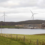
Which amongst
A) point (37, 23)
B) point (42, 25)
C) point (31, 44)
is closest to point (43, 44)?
point (31, 44)

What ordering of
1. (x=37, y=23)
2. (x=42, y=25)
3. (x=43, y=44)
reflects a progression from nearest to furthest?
(x=43, y=44) < (x=37, y=23) < (x=42, y=25)

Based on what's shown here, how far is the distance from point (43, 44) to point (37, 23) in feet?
84.4

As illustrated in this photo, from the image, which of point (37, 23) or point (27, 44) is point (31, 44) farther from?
point (37, 23)

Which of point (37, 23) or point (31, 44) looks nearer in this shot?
point (31, 44)

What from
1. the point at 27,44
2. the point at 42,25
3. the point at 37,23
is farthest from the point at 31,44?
the point at 42,25

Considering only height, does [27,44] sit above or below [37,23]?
below

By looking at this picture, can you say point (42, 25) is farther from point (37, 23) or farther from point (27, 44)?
point (27, 44)

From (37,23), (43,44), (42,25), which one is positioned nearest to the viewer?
(43,44)

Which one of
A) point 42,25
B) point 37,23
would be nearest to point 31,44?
point 37,23

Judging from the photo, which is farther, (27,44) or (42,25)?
(42,25)

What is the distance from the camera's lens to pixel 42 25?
2322 inches

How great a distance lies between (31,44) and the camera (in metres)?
29.3

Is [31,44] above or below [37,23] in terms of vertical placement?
below

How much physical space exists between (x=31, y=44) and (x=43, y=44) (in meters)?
2.41
